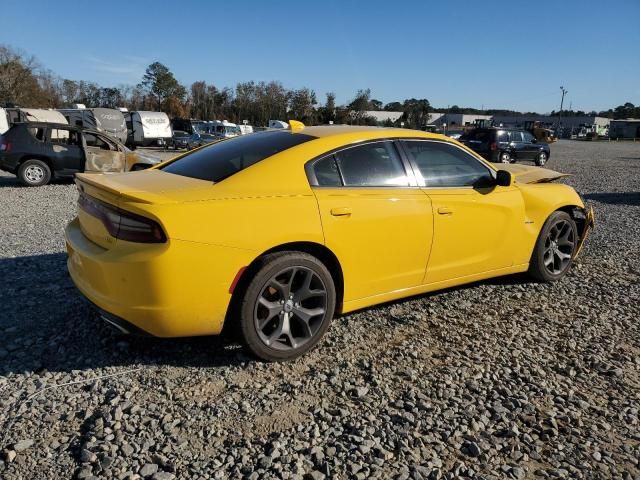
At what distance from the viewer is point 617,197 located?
11.3 metres

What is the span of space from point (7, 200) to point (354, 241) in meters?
8.99

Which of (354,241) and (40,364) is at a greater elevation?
(354,241)

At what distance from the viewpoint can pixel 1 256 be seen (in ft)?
17.2

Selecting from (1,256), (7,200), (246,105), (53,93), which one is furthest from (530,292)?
(53,93)

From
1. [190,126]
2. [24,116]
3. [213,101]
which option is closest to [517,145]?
[24,116]

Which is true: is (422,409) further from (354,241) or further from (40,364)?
(40,364)

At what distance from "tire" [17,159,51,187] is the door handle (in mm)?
10733

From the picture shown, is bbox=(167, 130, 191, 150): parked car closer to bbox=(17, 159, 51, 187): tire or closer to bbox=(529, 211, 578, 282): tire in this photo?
bbox=(17, 159, 51, 187): tire

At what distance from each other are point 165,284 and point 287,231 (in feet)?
2.56

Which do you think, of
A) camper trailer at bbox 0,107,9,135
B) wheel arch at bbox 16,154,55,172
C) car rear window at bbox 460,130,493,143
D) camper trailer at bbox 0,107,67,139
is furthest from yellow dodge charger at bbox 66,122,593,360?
camper trailer at bbox 0,107,9,135

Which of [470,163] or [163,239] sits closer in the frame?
[163,239]

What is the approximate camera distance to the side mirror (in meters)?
4.14

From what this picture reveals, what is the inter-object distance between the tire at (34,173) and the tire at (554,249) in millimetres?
11124

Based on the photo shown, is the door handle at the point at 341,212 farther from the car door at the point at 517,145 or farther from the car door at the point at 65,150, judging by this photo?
the car door at the point at 517,145
